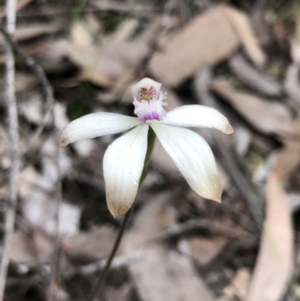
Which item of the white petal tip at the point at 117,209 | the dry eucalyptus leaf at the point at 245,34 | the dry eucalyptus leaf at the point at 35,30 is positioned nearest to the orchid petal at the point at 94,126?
the white petal tip at the point at 117,209

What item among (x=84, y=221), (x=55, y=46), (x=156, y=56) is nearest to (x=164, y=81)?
(x=156, y=56)

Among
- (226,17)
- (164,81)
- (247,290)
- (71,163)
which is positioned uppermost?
(226,17)

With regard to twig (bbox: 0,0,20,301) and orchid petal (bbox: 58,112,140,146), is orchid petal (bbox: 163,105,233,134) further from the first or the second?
twig (bbox: 0,0,20,301)

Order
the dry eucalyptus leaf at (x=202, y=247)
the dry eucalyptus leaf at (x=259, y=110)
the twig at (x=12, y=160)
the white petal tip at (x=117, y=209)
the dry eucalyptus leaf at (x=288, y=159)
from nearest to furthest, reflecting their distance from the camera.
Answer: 1. the white petal tip at (x=117, y=209)
2. the twig at (x=12, y=160)
3. the dry eucalyptus leaf at (x=202, y=247)
4. the dry eucalyptus leaf at (x=288, y=159)
5. the dry eucalyptus leaf at (x=259, y=110)

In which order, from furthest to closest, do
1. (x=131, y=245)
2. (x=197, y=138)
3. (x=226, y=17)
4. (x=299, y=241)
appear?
(x=226, y=17), (x=299, y=241), (x=131, y=245), (x=197, y=138)

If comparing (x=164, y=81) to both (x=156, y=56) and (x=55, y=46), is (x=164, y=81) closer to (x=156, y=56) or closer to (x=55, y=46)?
(x=156, y=56)

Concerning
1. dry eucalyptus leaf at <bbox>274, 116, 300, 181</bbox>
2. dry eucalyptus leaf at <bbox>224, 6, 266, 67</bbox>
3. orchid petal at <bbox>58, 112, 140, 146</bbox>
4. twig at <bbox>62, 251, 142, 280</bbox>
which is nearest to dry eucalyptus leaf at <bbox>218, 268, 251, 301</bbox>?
twig at <bbox>62, 251, 142, 280</bbox>

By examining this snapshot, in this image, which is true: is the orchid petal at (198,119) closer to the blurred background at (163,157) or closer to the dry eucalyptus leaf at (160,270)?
the blurred background at (163,157)

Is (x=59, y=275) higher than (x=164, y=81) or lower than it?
lower
